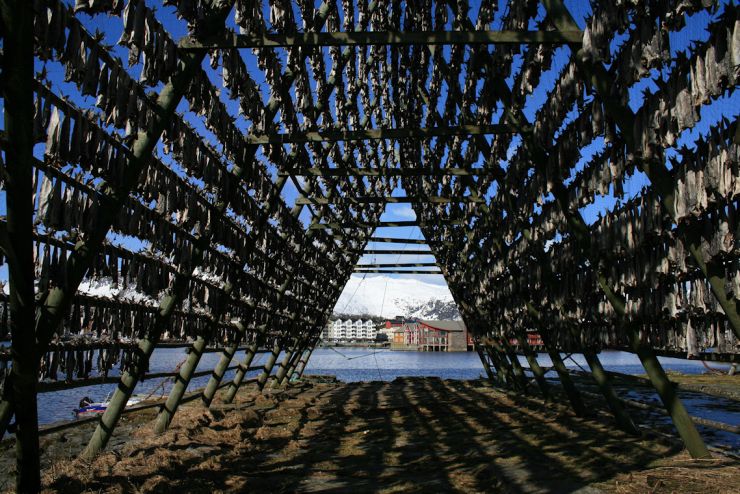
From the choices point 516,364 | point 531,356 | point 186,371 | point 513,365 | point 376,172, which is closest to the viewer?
point 186,371

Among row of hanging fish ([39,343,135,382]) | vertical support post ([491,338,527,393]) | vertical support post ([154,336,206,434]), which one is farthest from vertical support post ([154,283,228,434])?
vertical support post ([491,338,527,393])

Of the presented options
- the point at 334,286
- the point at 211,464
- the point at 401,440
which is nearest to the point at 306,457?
the point at 211,464

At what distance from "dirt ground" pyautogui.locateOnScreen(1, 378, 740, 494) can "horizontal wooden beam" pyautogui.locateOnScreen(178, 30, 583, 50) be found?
494cm

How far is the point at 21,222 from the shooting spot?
13.8 feet

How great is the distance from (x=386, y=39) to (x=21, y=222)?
14.1 feet

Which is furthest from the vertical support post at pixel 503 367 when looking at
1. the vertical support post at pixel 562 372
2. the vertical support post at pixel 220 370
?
the vertical support post at pixel 220 370

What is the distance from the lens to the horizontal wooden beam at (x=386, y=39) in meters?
5.85

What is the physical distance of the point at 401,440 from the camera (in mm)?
9984

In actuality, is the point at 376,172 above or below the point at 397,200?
below

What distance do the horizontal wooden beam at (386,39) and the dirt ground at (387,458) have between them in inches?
194

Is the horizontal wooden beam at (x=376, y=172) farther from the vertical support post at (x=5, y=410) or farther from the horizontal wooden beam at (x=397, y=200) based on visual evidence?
the vertical support post at (x=5, y=410)

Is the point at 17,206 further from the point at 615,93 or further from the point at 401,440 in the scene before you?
the point at 401,440

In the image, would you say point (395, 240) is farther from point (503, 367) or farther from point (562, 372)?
Result: point (562, 372)

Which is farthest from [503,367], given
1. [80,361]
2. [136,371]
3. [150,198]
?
[150,198]
